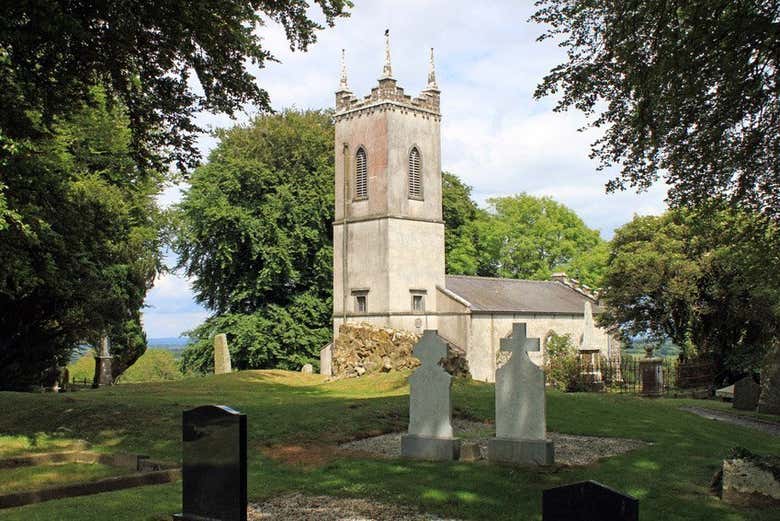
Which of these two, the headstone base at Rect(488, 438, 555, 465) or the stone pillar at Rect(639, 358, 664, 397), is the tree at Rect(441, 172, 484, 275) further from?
the headstone base at Rect(488, 438, 555, 465)

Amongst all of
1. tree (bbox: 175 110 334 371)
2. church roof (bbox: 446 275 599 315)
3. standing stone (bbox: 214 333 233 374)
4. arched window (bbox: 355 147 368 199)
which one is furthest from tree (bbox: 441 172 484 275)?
standing stone (bbox: 214 333 233 374)

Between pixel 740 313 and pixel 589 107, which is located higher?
pixel 589 107

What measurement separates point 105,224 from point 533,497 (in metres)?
13.7

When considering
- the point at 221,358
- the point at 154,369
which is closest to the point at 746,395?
the point at 221,358

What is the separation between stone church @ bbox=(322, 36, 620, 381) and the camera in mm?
42531

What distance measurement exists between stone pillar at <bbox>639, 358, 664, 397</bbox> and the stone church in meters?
12.2

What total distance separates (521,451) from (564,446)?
2266 millimetres

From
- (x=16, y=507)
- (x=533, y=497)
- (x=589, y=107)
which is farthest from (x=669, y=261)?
(x=16, y=507)

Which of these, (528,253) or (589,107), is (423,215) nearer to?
(528,253)

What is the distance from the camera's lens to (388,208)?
42281 millimetres

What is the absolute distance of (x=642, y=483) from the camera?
1107cm

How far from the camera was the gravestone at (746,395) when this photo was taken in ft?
80.0

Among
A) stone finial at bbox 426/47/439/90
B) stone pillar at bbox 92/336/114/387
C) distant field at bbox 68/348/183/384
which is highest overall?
stone finial at bbox 426/47/439/90

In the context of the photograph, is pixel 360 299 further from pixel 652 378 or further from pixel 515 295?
pixel 652 378
